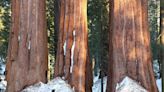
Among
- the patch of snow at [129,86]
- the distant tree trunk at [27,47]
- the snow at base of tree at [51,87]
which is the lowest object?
the snow at base of tree at [51,87]

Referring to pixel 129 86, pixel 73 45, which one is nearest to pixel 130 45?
pixel 129 86

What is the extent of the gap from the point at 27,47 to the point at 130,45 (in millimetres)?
2226

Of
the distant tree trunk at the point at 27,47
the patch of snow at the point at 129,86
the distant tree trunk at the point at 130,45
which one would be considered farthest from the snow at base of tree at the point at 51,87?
the patch of snow at the point at 129,86

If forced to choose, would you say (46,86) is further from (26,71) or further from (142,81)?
(142,81)

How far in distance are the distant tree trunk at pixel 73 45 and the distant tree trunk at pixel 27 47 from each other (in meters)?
0.39

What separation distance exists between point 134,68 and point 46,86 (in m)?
1.90

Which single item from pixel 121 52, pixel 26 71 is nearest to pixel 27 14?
pixel 26 71

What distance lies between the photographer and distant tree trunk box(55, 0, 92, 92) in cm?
879

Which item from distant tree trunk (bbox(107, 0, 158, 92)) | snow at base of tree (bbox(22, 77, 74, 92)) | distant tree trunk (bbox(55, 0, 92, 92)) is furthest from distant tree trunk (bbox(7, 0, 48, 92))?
distant tree trunk (bbox(107, 0, 158, 92))

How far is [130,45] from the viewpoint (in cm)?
820

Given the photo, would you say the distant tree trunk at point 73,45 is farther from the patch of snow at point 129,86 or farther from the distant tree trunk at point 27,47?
the patch of snow at point 129,86

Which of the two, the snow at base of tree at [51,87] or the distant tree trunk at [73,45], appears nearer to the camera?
the snow at base of tree at [51,87]

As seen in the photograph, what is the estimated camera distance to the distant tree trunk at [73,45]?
28.8 ft

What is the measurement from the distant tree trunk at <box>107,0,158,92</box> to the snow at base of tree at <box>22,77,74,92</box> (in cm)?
98
